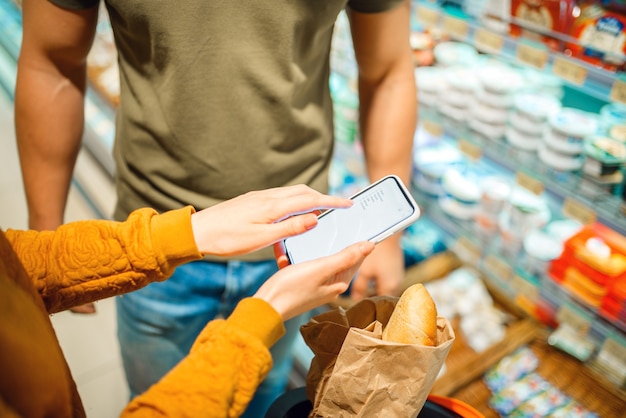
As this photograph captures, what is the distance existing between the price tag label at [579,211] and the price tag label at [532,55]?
34 centimetres

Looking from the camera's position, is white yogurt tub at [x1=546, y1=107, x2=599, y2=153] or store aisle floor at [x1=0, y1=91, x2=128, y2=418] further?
white yogurt tub at [x1=546, y1=107, x2=599, y2=153]

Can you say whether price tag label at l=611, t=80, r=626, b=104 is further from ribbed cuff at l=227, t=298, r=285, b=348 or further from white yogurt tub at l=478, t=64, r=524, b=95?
ribbed cuff at l=227, t=298, r=285, b=348

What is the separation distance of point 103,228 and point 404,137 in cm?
67

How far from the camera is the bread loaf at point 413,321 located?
59cm

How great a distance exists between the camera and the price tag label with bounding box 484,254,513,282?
5.05ft

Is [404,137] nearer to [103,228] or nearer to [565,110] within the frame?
[565,110]

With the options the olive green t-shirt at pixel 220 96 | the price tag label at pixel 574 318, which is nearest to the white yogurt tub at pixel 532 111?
the price tag label at pixel 574 318

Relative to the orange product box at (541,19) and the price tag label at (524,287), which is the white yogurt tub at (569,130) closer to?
the orange product box at (541,19)

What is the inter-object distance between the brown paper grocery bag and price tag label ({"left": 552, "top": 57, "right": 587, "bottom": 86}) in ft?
2.68

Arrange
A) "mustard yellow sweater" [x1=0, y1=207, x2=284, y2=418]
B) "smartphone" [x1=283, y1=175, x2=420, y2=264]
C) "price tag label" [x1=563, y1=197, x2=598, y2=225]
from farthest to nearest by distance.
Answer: "price tag label" [x1=563, y1=197, x2=598, y2=225] → "smartphone" [x1=283, y1=175, x2=420, y2=264] → "mustard yellow sweater" [x1=0, y1=207, x2=284, y2=418]

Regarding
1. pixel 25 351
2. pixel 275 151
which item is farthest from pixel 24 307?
pixel 275 151

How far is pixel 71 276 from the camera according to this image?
0.64 m

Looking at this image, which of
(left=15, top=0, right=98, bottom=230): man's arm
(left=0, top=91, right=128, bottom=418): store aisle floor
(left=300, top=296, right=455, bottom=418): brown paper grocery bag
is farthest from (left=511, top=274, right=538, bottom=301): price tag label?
(left=15, top=0, right=98, bottom=230): man's arm

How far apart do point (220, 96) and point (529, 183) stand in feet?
2.91
